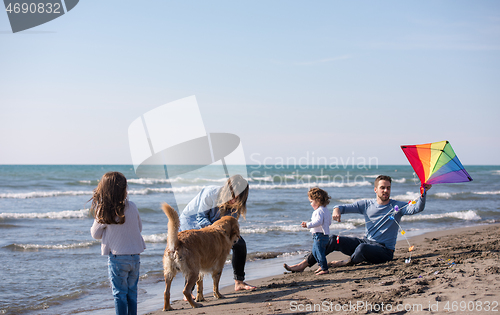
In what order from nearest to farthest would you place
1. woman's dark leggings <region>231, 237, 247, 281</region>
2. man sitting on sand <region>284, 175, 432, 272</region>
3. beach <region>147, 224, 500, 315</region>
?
beach <region>147, 224, 500, 315</region>
woman's dark leggings <region>231, 237, 247, 281</region>
man sitting on sand <region>284, 175, 432, 272</region>

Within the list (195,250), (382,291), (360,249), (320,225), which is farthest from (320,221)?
(195,250)

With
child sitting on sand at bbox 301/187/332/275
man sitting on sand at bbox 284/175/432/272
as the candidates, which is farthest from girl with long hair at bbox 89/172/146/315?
man sitting on sand at bbox 284/175/432/272

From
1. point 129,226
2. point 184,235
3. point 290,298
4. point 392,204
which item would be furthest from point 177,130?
point 392,204

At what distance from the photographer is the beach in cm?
343

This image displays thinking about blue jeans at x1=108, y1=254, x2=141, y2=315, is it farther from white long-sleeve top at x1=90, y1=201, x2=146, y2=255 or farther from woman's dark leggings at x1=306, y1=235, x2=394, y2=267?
woman's dark leggings at x1=306, y1=235, x2=394, y2=267

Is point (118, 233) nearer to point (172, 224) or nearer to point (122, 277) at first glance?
point (122, 277)

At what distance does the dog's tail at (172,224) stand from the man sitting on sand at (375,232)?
2.75 meters

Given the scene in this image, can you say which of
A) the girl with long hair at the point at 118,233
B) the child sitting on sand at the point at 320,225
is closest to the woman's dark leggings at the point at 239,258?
the child sitting on sand at the point at 320,225

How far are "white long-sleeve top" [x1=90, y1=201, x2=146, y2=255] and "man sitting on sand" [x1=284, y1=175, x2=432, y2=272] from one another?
3341 mm

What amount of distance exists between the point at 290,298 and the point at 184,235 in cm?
151

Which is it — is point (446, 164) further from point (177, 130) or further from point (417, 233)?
point (417, 233)

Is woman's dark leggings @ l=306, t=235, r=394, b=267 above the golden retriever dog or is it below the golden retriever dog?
below

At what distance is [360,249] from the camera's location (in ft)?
19.5

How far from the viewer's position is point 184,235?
433 centimetres
